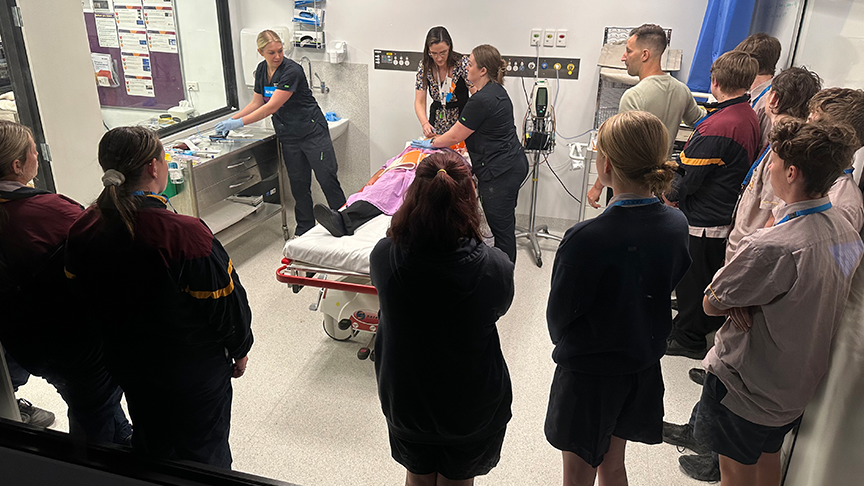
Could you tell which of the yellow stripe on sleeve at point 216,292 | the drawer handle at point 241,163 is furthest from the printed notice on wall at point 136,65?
the yellow stripe on sleeve at point 216,292

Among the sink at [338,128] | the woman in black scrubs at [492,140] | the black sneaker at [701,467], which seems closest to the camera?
the black sneaker at [701,467]

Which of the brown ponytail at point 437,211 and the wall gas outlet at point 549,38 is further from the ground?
the wall gas outlet at point 549,38

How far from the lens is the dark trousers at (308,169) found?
14.1ft

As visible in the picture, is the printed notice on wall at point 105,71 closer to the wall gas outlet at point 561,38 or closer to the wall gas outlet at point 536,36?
the wall gas outlet at point 536,36

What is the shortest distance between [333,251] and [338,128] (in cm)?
218

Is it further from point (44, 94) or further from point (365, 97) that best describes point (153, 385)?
point (365, 97)

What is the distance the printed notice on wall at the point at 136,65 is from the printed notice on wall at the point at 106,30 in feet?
0.38

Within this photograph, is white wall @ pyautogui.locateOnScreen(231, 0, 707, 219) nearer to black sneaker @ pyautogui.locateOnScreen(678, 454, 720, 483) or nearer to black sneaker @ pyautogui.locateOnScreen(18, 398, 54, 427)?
black sneaker @ pyautogui.locateOnScreen(678, 454, 720, 483)

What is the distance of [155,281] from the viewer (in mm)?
1490

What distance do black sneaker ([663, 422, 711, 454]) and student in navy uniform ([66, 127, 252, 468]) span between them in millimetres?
1719

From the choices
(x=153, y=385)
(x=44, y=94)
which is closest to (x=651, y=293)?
(x=153, y=385)

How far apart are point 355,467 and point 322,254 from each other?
94cm

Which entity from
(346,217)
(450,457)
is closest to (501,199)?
(346,217)

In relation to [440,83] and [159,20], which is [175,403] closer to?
[440,83]
